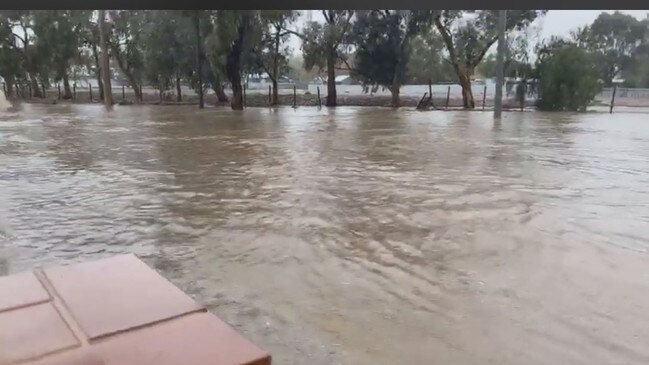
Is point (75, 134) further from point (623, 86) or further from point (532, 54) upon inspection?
point (623, 86)

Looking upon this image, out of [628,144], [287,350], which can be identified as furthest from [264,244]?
[628,144]

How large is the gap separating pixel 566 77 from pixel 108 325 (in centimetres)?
1423

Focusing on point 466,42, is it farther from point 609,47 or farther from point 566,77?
point 609,47

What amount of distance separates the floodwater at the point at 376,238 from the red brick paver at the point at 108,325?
0.72 metres

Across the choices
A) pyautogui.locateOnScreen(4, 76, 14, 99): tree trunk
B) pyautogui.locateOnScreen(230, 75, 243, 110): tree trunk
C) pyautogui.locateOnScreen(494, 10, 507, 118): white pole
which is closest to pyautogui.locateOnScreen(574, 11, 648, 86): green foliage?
pyautogui.locateOnScreen(494, 10, 507, 118): white pole

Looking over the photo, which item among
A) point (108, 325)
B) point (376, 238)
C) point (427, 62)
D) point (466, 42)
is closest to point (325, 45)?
point (427, 62)

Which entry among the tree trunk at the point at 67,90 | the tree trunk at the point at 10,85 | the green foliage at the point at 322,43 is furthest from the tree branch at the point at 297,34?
the tree trunk at the point at 10,85

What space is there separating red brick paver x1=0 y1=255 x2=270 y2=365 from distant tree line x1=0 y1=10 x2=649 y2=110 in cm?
1119

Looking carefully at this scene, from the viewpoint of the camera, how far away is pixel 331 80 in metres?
16.4

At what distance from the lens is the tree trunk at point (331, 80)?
619 inches

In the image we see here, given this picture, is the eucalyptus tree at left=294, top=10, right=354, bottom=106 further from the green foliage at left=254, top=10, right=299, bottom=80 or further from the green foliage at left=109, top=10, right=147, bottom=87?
the green foliage at left=109, top=10, right=147, bottom=87

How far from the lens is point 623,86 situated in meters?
13.4

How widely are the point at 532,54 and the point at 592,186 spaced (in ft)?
35.3

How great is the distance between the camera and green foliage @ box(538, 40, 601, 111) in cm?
1309
